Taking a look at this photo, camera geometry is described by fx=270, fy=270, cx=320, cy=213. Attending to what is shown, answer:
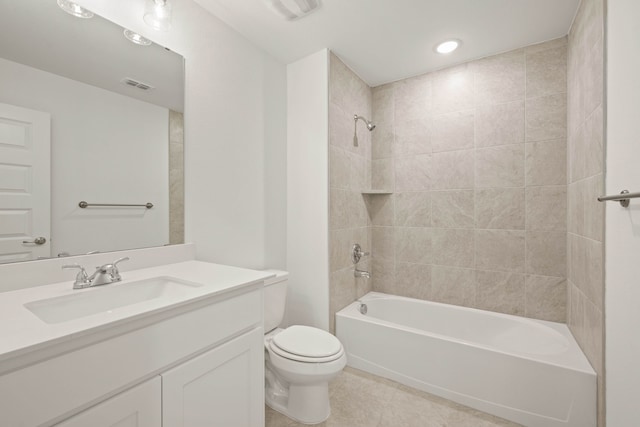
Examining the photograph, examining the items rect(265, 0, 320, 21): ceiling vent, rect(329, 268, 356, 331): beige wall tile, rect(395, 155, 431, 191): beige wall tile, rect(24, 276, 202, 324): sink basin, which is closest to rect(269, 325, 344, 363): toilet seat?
rect(329, 268, 356, 331): beige wall tile

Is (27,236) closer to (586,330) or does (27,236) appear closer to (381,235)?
(381,235)

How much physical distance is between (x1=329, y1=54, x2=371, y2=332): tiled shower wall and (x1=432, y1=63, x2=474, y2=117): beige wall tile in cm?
61

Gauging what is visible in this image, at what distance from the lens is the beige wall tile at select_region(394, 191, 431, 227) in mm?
2357

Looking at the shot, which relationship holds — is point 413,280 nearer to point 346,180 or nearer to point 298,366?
point 346,180

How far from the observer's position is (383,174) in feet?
8.40

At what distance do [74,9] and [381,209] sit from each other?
2.32 metres

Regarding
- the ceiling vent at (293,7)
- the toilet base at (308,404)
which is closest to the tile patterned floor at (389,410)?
the toilet base at (308,404)

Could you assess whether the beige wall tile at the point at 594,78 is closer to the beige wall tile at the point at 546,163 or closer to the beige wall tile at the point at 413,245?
the beige wall tile at the point at 546,163

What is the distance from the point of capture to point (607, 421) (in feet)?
3.86

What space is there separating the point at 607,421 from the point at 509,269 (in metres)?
1.00

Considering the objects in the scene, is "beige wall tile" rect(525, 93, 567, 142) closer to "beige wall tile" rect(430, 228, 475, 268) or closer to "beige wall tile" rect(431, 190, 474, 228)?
"beige wall tile" rect(431, 190, 474, 228)

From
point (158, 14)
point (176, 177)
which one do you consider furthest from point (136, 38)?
point (176, 177)

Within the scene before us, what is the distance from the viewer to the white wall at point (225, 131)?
1530 millimetres

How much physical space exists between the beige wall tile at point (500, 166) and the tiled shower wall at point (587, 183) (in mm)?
277
